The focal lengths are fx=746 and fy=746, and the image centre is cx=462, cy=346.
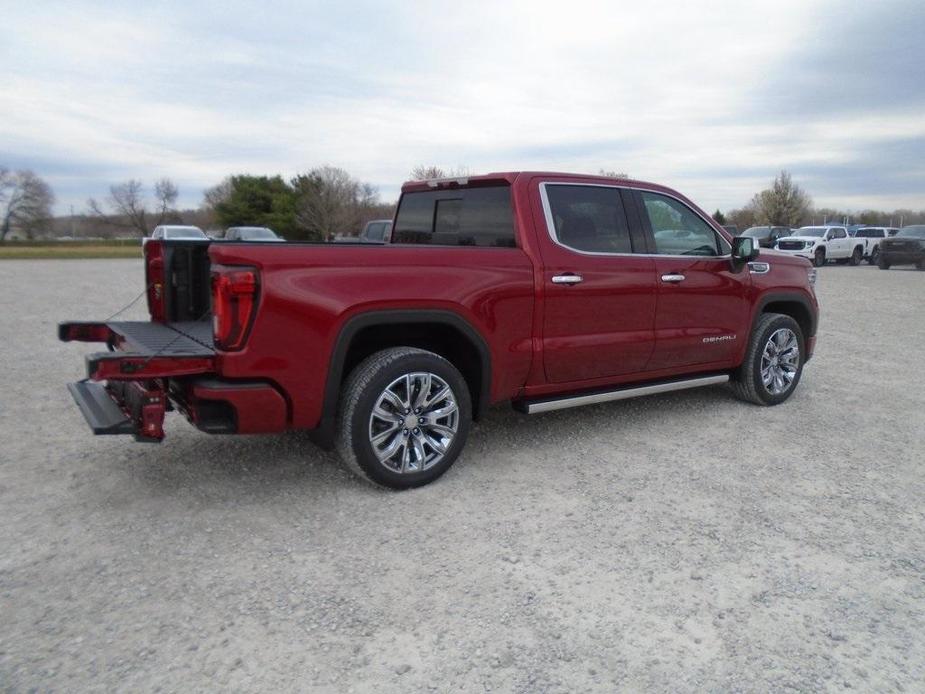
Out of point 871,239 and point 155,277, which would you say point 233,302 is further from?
point 871,239

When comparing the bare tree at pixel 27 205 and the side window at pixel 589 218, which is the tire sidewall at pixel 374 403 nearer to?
the side window at pixel 589 218

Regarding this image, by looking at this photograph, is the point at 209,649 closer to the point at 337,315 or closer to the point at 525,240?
the point at 337,315

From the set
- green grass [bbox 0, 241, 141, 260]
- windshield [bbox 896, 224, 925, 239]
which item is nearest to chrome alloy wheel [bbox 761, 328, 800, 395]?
windshield [bbox 896, 224, 925, 239]

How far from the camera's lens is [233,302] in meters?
3.69

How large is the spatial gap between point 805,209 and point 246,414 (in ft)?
253

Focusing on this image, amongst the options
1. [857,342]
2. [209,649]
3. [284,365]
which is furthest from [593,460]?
[857,342]

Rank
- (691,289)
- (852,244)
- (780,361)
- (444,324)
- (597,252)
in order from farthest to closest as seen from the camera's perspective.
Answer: (852,244) → (780,361) → (691,289) → (597,252) → (444,324)

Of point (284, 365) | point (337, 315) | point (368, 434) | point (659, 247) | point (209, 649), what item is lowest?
point (209, 649)

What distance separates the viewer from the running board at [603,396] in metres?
4.86

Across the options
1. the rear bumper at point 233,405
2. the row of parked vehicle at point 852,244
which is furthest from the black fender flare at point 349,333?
the row of parked vehicle at point 852,244

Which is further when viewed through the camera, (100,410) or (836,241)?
(836,241)

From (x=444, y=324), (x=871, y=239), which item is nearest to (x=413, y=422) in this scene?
(x=444, y=324)

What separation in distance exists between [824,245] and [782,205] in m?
41.8

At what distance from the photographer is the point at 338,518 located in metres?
3.97
